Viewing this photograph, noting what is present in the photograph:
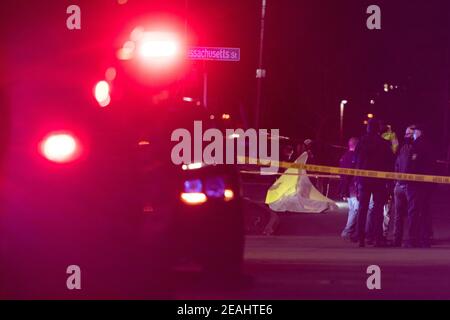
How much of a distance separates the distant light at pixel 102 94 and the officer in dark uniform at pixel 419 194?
22.9ft

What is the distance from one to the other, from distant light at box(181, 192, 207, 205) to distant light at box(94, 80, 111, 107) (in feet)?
3.17

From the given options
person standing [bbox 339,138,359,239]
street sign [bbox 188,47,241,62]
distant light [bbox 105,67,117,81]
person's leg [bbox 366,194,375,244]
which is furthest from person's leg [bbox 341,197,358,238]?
distant light [bbox 105,67,117,81]

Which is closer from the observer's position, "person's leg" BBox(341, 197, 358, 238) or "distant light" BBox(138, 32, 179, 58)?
"distant light" BBox(138, 32, 179, 58)

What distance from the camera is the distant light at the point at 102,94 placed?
26.2ft

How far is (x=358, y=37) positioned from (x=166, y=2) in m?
50.5

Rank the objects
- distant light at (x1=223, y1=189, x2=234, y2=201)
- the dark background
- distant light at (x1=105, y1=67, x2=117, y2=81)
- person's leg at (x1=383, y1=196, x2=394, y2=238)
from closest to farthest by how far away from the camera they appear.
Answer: distant light at (x1=105, y1=67, x2=117, y2=81) → distant light at (x1=223, y1=189, x2=234, y2=201) → person's leg at (x1=383, y1=196, x2=394, y2=238) → the dark background

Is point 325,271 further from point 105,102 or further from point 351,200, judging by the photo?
point 351,200

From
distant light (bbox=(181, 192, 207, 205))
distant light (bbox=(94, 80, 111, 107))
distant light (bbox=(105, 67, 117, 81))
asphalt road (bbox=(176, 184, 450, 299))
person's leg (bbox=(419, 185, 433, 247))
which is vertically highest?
distant light (bbox=(105, 67, 117, 81))

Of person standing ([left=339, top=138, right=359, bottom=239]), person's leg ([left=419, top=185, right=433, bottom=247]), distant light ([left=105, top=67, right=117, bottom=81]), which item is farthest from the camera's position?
person standing ([left=339, top=138, right=359, bottom=239])

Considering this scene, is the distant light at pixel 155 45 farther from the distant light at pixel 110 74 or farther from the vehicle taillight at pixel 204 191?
the vehicle taillight at pixel 204 191

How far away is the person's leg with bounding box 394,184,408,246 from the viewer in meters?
14.2

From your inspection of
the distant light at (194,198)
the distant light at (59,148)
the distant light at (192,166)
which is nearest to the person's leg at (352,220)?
the distant light at (192,166)

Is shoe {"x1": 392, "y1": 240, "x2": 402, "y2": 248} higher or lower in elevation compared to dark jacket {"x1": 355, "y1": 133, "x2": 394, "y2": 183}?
lower

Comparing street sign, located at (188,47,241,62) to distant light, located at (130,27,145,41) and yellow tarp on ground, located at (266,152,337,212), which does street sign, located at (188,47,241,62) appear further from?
distant light, located at (130,27,145,41)
